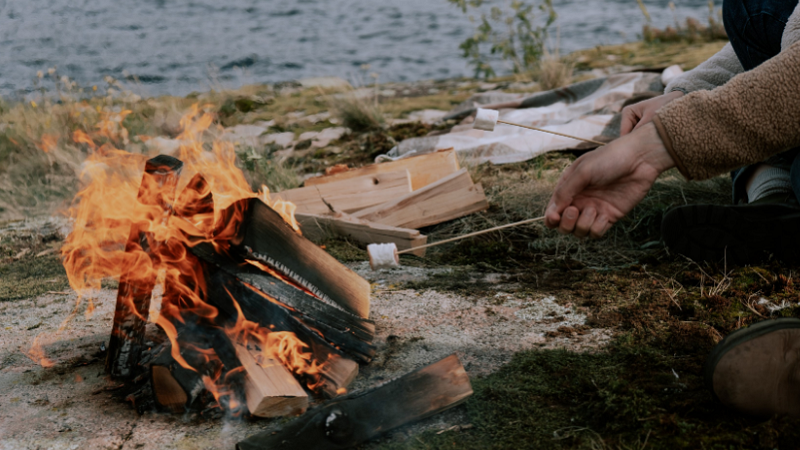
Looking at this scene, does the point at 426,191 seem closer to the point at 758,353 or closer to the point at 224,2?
the point at 758,353

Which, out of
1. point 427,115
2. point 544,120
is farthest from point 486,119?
point 427,115

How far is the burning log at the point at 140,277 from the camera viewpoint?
1.79 m

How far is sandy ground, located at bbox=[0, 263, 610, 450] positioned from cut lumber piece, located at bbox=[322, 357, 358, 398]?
40 mm

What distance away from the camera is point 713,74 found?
2.39 m

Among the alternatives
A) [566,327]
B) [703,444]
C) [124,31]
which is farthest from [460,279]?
[124,31]

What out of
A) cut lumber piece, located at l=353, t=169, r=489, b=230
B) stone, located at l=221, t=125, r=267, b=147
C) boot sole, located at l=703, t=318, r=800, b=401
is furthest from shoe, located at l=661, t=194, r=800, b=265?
stone, located at l=221, t=125, r=267, b=147

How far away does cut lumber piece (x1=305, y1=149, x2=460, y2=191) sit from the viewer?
3.74 metres

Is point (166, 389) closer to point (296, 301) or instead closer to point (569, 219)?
point (296, 301)

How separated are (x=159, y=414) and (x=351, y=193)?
2124 mm

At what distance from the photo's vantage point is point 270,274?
6.27 feet

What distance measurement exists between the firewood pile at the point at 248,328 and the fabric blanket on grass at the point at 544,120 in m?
2.43

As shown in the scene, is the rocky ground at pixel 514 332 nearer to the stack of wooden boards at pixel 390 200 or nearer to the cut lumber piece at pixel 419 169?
the stack of wooden boards at pixel 390 200

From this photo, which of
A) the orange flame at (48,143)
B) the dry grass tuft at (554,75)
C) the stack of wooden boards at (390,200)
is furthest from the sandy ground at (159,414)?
the dry grass tuft at (554,75)

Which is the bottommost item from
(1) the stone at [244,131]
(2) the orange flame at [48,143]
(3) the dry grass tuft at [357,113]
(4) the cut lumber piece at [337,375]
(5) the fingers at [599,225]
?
(4) the cut lumber piece at [337,375]
